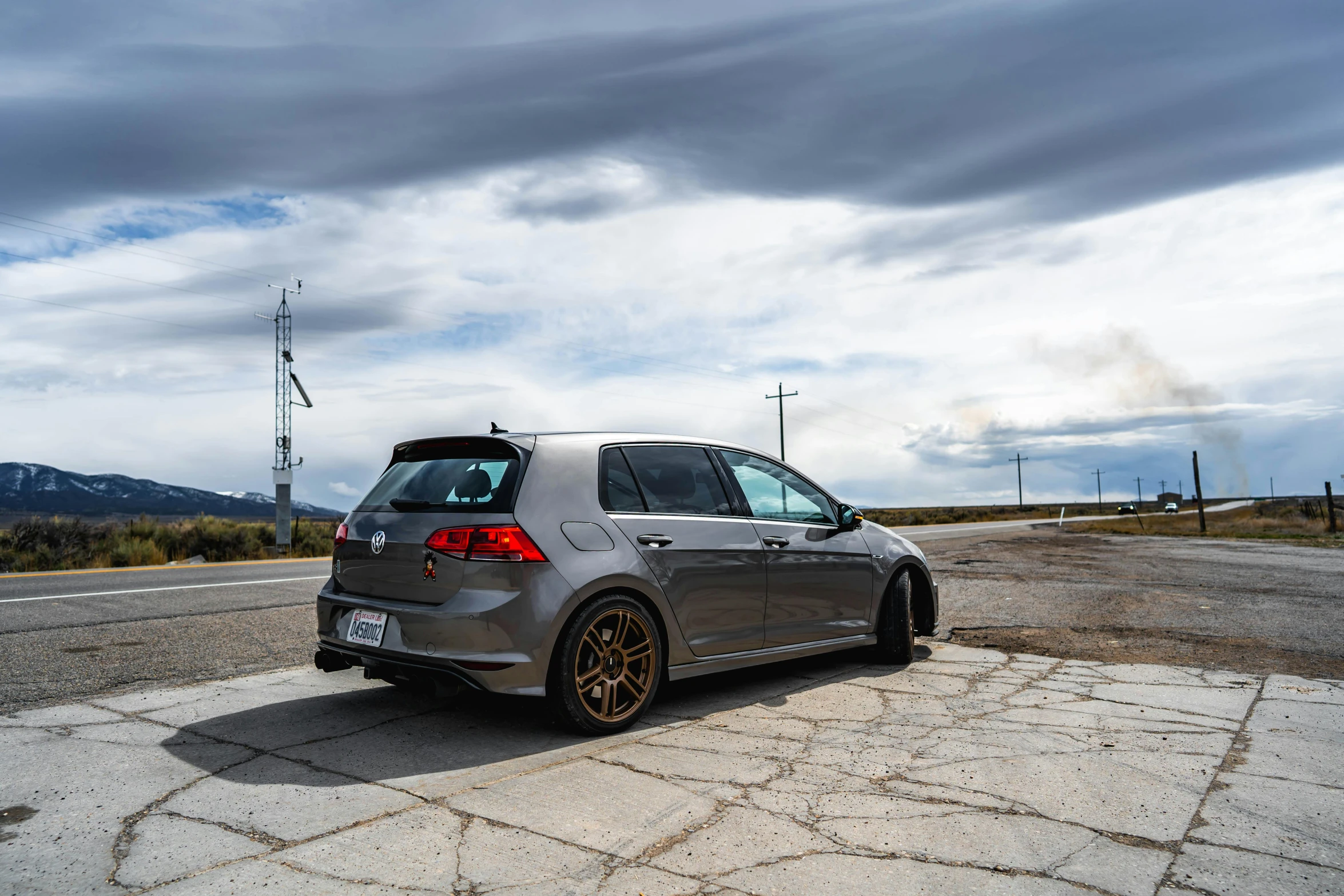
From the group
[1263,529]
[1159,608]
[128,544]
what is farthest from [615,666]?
[1263,529]

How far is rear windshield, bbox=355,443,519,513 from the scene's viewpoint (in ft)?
16.0

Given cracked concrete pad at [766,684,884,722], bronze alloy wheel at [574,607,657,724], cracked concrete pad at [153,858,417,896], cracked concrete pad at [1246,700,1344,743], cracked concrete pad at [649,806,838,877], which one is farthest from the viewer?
cracked concrete pad at [766,684,884,722]

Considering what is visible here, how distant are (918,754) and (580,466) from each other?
229 centimetres

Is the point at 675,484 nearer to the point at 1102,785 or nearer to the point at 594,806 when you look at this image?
the point at 594,806

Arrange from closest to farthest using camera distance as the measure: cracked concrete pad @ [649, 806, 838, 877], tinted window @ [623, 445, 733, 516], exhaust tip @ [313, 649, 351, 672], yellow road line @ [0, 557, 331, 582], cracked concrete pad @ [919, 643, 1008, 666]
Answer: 1. cracked concrete pad @ [649, 806, 838, 877]
2. exhaust tip @ [313, 649, 351, 672]
3. tinted window @ [623, 445, 733, 516]
4. cracked concrete pad @ [919, 643, 1008, 666]
5. yellow road line @ [0, 557, 331, 582]

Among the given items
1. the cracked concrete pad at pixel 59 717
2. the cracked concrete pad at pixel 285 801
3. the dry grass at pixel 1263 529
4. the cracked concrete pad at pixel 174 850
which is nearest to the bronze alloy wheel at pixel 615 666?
the cracked concrete pad at pixel 285 801

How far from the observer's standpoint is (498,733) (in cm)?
494

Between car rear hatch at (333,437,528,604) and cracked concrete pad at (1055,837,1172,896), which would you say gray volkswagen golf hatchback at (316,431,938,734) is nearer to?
car rear hatch at (333,437,528,604)

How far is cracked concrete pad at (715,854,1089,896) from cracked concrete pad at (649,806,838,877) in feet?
0.24

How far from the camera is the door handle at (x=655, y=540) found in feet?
16.9

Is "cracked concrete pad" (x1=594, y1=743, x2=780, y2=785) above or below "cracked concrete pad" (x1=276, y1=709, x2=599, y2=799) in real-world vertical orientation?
below

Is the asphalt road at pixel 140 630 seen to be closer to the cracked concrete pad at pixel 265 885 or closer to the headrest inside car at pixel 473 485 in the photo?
the headrest inside car at pixel 473 485

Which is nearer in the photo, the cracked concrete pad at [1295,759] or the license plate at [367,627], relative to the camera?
the cracked concrete pad at [1295,759]

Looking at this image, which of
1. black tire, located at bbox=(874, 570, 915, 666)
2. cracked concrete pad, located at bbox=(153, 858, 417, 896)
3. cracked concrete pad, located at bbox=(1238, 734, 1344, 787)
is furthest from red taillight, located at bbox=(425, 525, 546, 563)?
cracked concrete pad, located at bbox=(1238, 734, 1344, 787)
